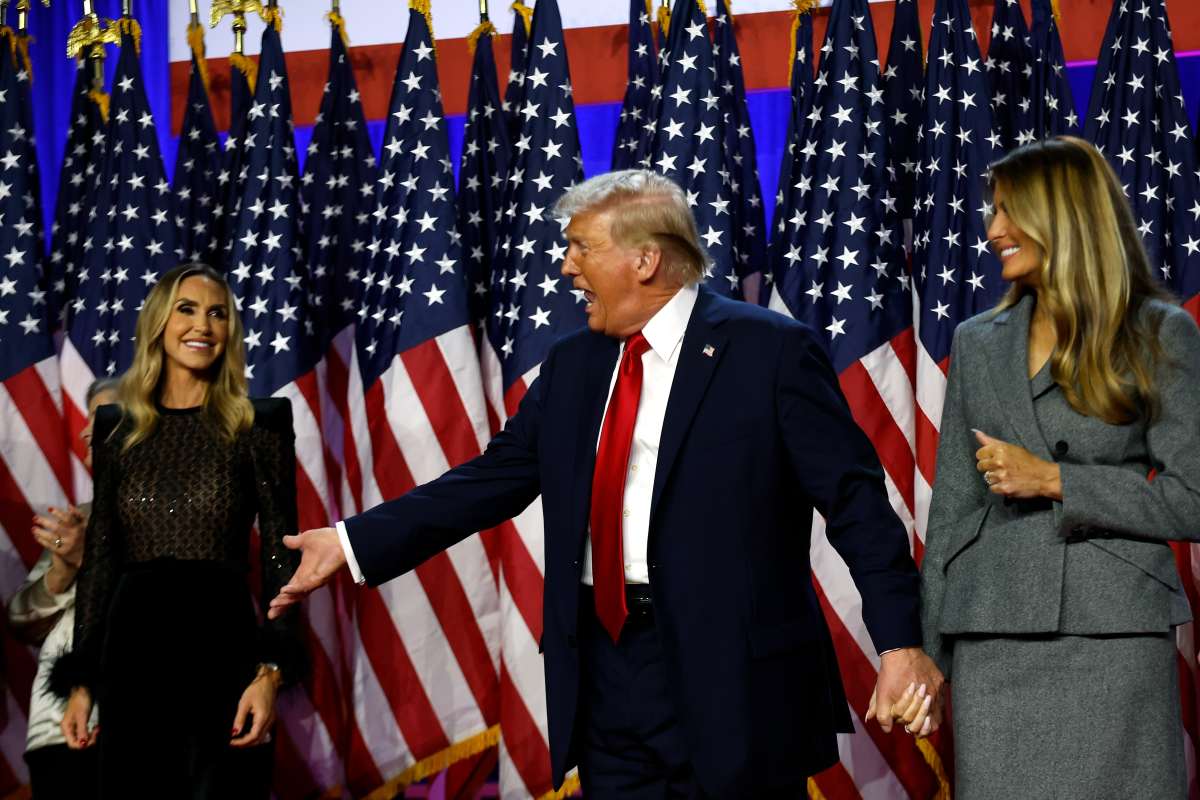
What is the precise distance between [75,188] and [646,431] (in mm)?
3232

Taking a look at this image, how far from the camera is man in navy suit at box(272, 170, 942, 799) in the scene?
243cm

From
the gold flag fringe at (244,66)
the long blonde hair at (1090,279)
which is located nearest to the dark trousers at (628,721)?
the long blonde hair at (1090,279)

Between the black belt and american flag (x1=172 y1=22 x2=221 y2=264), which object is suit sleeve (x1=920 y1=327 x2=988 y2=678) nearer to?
the black belt

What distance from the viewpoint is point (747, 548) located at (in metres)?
2.48

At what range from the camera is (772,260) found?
4.35 m

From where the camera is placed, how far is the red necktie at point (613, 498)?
251 cm

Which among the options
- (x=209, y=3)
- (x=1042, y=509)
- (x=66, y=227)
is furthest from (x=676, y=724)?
(x=209, y=3)

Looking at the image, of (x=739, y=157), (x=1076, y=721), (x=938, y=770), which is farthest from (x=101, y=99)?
(x=1076, y=721)

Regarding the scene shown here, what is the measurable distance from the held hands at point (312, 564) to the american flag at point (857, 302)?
6.13 feet

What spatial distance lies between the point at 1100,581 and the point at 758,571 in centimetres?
60

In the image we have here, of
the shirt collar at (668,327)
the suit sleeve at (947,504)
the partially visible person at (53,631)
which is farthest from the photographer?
the partially visible person at (53,631)

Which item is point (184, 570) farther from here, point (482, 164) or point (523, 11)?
point (523, 11)

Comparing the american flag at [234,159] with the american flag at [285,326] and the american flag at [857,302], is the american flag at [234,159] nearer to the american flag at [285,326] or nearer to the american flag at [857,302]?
the american flag at [285,326]

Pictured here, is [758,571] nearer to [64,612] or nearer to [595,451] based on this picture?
[595,451]
